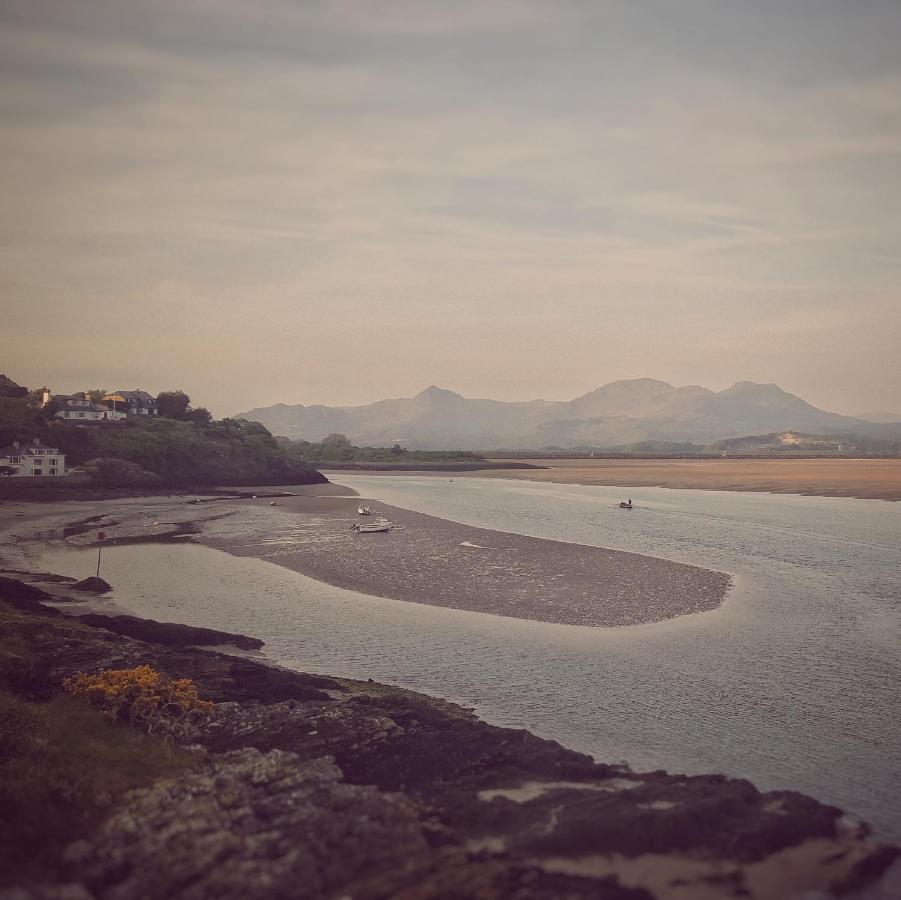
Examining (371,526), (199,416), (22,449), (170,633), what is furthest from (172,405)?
(170,633)

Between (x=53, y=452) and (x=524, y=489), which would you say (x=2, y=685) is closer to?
(x=53, y=452)

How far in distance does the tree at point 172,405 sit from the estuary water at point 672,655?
353ft

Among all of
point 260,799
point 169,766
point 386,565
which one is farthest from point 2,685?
point 386,565

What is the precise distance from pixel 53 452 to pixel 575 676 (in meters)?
104

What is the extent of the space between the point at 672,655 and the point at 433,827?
17.9m

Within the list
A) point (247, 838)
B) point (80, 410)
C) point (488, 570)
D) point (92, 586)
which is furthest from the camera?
point (80, 410)

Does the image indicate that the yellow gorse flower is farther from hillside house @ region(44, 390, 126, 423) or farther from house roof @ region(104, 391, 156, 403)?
house roof @ region(104, 391, 156, 403)

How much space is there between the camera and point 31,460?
105 metres

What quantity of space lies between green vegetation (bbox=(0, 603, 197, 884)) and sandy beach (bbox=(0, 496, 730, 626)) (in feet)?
69.2

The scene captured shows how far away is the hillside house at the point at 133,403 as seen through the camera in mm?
152750

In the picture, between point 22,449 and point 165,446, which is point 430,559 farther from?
point 165,446

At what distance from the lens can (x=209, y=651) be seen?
28.7 metres

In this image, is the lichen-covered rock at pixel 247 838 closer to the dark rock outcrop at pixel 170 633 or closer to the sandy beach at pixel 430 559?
the dark rock outcrop at pixel 170 633

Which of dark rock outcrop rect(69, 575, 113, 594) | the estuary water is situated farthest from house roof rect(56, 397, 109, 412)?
dark rock outcrop rect(69, 575, 113, 594)
